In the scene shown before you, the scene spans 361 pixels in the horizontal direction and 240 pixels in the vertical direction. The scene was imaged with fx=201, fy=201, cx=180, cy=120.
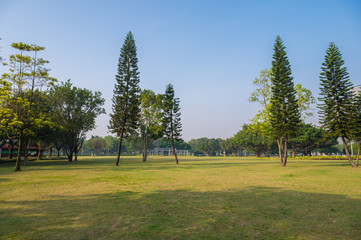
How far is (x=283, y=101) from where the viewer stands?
28.2 m

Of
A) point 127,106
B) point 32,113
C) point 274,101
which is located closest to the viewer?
point 32,113

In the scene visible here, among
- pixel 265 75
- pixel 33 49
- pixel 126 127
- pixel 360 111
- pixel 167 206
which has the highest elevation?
pixel 265 75

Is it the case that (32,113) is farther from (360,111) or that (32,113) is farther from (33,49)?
(360,111)

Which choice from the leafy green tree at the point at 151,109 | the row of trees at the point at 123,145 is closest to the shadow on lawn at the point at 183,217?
the leafy green tree at the point at 151,109

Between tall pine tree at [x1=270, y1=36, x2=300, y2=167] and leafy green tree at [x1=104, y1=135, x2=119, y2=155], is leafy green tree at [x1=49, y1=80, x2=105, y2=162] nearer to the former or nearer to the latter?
tall pine tree at [x1=270, y1=36, x2=300, y2=167]

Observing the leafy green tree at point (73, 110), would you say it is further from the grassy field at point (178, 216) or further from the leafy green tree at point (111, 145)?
the leafy green tree at point (111, 145)

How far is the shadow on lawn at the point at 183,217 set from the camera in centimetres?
443

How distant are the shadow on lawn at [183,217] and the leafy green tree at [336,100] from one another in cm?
2167

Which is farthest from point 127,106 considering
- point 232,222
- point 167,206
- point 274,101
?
point 232,222

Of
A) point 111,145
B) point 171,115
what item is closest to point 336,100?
point 171,115

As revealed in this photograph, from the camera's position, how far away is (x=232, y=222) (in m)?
5.22

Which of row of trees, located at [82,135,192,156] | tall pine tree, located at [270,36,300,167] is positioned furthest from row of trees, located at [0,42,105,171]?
row of trees, located at [82,135,192,156]

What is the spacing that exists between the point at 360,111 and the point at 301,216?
2708 cm

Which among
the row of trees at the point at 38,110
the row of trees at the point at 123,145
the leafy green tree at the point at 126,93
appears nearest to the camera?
the row of trees at the point at 38,110
